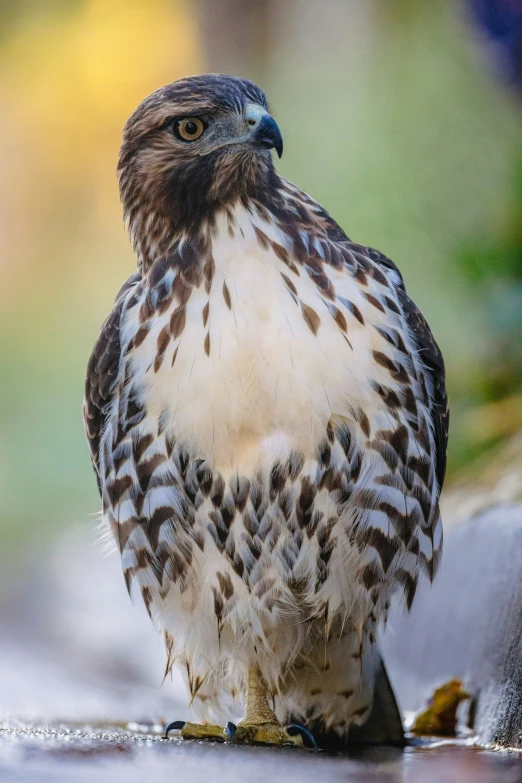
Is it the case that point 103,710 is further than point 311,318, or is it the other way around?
point 103,710

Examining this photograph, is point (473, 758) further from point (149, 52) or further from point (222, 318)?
point (149, 52)

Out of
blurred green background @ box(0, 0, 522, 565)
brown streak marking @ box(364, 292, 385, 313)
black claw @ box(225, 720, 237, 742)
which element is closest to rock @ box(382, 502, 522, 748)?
black claw @ box(225, 720, 237, 742)

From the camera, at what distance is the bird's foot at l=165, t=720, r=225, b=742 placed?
1943 millimetres

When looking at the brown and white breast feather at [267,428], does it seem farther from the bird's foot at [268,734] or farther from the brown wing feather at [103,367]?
the bird's foot at [268,734]

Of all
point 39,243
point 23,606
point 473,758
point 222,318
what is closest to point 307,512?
point 222,318

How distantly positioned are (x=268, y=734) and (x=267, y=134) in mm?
1201

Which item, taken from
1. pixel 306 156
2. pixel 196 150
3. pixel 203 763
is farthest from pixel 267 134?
pixel 306 156

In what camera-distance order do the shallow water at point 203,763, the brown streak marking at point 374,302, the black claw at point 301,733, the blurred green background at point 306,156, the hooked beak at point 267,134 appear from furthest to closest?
the blurred green background at point 306,156
the black claw at point 301,733
the brown streak marking at point 374,302
the hooked beak at point 267,134
the shallow water at point 203,763

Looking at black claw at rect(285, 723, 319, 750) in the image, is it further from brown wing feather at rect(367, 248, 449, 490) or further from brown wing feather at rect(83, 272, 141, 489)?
brown wing feather at rect(83, 272, 141, 489)

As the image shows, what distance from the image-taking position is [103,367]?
2.01 metres

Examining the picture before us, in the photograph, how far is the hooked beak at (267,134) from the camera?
1.81m

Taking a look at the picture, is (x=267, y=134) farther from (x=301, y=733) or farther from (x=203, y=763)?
(x=301, y=733)

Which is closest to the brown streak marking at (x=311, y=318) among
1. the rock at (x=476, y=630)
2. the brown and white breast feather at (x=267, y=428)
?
the brown and white breast feather at (x=267, y=428)

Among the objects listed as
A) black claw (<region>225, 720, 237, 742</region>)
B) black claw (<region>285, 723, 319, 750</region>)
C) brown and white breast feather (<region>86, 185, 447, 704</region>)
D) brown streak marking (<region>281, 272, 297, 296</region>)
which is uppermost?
brown streak marking (<region>281, 272, 297, 296</region>)
